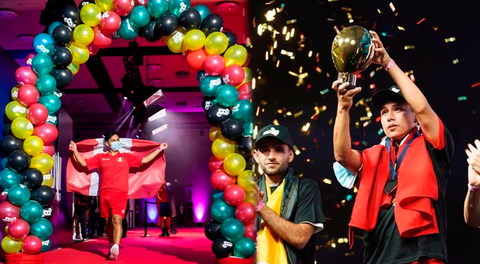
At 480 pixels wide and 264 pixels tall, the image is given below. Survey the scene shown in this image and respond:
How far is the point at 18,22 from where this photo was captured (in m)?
8.39

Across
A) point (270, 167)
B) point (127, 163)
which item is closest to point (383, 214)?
point (270, 167)

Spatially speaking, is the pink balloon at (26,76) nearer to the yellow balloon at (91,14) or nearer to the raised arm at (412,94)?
the yellow balloon at (91,14)

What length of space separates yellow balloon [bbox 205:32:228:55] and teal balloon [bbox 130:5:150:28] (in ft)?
2.57

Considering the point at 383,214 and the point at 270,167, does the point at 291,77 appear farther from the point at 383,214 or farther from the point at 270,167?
the point at 383,214

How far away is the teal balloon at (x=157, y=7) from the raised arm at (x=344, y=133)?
3948 millimetres

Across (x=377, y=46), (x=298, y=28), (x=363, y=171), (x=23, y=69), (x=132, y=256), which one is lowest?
(x=132, y=256)

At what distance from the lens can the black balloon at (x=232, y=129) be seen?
5.12 metres

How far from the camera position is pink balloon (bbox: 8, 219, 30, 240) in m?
5.54

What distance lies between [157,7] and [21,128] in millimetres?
2091

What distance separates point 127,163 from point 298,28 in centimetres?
445

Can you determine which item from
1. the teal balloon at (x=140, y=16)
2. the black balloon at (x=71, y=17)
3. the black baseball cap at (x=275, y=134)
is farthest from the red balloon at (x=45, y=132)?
the black baseball cap at (x=275, y=134)

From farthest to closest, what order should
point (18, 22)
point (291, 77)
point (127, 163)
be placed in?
point (18, 22) < point (127, 163) < point (291, 77)

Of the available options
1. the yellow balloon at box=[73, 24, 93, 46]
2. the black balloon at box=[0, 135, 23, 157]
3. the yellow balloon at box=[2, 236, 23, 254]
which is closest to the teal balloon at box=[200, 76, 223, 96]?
the yellow balloon at box=[73, 24, 93, 46]

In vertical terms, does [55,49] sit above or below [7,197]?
above
